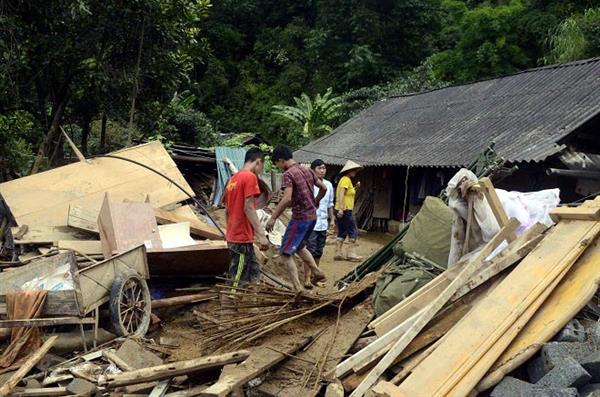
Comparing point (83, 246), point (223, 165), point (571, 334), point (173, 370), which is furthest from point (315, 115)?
point (571, 334)

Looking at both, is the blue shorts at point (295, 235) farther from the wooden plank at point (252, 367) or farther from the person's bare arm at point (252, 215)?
the wooden plank at point (252, 367)

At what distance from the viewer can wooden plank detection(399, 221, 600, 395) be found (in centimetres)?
313

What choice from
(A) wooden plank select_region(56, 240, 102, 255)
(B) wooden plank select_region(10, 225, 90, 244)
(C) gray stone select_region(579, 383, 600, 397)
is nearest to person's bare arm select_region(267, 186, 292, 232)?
(A) wooden plank select_region(56, 240, 102, 255)

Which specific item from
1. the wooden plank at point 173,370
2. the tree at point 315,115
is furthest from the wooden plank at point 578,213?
the tree at point 315,115

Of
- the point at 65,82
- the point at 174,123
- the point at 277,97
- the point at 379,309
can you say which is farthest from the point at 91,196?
the point at 277,97

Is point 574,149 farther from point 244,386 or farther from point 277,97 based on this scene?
point 277,97

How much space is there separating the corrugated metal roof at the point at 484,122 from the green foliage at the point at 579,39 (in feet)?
16.7

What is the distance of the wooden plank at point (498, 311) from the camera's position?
10.3ft

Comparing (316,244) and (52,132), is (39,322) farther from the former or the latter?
(52,132)

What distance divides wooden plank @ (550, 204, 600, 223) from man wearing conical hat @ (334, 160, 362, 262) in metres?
4.85

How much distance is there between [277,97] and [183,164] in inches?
655

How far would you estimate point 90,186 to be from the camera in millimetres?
7410

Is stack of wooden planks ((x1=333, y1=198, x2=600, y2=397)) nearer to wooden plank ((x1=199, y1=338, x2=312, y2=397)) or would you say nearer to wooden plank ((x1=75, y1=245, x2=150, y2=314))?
wooden plank ((x1=199, y1=338, x2=312, y2=397))

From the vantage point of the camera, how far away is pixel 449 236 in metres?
5.13
